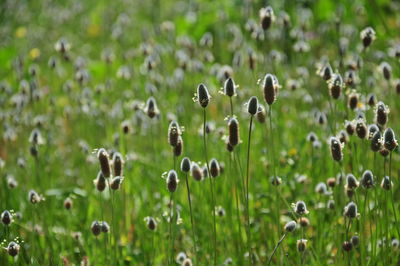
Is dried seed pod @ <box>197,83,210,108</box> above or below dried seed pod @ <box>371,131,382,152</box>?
above

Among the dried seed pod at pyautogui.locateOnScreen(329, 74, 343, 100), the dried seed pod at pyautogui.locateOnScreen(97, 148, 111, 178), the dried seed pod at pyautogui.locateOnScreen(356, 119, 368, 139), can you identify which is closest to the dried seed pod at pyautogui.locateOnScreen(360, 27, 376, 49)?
the dried seed pod at pyautogui.locateOnScreen(329, 74, 343, 100)

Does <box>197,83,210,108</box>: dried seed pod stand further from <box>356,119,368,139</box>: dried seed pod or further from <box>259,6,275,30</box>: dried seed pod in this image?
<box>259,6,275,30</box>: dried seed pod

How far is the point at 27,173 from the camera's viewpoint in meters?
3.60

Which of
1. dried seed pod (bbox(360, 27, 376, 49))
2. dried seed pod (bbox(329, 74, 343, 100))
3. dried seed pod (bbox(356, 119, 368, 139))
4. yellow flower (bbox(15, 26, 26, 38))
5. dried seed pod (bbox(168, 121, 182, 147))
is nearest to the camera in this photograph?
dried seed pod (bbox(168, 121, 182, 147))

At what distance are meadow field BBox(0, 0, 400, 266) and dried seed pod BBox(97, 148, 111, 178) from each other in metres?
0.01

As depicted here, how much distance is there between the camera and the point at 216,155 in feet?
11.6

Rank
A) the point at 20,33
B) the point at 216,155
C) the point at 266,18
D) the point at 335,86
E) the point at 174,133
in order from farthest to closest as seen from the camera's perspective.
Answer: the point at 20,33 < the point at 216,155 < the point at 266,18 < the point at 335,86 < the point at 174,133

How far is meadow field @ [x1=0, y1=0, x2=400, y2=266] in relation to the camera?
2.17m

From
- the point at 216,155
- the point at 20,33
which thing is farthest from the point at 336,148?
the point at 20,33

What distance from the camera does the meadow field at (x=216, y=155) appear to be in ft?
7.11

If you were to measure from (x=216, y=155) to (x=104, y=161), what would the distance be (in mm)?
1600

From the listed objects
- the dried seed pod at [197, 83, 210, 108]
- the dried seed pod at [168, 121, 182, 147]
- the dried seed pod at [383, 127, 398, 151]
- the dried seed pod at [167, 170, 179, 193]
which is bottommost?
the dried seed pod at [167, 170, 179, 193]

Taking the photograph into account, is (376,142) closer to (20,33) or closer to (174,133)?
(174,133)

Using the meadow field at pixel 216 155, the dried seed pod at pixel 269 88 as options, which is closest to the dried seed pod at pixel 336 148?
the meadow field at pixel 216 155
